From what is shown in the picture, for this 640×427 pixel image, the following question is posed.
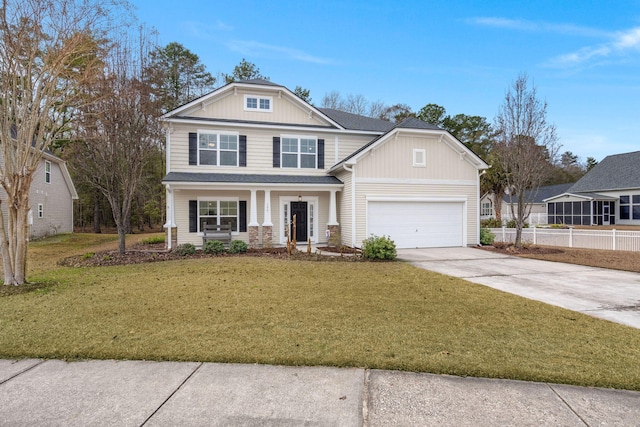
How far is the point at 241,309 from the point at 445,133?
42.1 feet

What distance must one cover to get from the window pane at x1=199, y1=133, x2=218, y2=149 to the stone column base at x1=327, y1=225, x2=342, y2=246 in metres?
6.41

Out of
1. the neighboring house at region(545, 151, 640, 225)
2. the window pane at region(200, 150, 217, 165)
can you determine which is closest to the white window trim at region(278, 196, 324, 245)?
the window pane at region(200, 150, 217, 165)

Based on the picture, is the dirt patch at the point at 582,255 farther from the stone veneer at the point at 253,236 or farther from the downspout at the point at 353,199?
the stone veneer at the point at 253,236

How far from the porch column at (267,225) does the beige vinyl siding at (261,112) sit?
3.84 meters

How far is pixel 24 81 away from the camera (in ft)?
23.6

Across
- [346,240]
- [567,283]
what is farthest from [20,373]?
[346,240]

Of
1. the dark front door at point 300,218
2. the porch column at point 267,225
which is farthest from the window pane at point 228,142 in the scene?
the dark front door at point 300,218

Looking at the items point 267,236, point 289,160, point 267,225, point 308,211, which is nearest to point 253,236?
point 267,236

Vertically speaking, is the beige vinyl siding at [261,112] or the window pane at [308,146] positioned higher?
the beige vinyl siding at [261,112]

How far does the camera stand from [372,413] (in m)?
2.64

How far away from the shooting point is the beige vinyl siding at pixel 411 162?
14.4 m

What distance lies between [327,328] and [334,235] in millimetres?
10386

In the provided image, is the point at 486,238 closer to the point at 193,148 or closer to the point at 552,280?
the point at 552,280

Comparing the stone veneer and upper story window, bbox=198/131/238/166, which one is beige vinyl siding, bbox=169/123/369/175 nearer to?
upper story window, bbox=198/131/238/166
